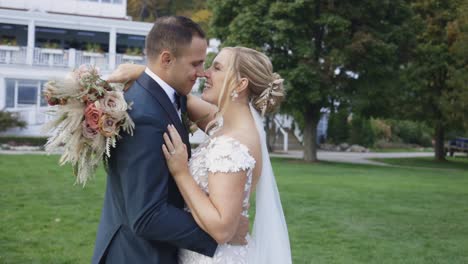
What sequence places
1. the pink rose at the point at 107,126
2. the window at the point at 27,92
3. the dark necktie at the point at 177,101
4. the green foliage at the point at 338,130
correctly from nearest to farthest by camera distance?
the pink rose at the point at 107,126 → the dark necktie at the point at 177,101 → the window at the point at 27,92 → the green foliage at the point at 338,130

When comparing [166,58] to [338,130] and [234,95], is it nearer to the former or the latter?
[234,95]

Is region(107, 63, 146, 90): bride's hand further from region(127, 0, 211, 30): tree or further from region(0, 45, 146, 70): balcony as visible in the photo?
region(127, 0, 211, 30): tree

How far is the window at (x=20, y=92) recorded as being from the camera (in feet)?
123

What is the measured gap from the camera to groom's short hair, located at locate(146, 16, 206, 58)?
10.2ft

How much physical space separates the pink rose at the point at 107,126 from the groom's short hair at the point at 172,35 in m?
0.49

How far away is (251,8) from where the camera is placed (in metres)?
27.2

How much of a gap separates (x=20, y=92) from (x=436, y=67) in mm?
25378

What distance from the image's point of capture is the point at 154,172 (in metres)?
2.91

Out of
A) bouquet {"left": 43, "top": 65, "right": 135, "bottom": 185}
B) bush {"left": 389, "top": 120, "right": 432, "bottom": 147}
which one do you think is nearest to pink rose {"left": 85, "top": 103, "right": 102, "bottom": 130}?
bouquet {"left": 43, "top": 65, "right": 135, "bottom": 185}

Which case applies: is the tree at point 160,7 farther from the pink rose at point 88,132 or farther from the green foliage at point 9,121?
the pink rose at point 88,132

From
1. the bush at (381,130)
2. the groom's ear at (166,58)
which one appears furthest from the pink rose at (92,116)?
the bush at (381,130)

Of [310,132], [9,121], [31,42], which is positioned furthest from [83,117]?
[31,42]

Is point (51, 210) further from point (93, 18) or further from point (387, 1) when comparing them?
point (93, 18)

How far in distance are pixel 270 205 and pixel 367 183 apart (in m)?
14.8
